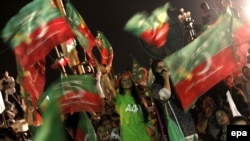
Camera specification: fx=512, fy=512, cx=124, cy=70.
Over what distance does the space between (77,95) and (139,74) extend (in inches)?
33.2

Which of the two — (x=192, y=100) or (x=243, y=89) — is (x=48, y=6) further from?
(x=243, y=89)

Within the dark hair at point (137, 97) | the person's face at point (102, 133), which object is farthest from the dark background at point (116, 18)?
the person's face at point (102, 133)

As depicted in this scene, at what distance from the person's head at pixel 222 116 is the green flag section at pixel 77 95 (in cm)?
117

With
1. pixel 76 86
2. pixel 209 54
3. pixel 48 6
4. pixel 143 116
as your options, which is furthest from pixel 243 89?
pixel 48 6

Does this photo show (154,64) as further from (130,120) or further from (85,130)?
(85,130)

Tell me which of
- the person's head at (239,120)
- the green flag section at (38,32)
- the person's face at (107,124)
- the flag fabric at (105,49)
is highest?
the green flag section at (38,32)

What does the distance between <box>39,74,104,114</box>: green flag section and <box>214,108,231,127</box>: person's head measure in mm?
1167

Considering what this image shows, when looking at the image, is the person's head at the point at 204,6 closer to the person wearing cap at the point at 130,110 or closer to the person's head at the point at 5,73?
the person wearing cap at the point at 130,110

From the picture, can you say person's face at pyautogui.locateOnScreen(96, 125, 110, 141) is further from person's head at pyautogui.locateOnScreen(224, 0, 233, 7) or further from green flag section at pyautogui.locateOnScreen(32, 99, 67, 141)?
green flag section at pyautogui.locateOnScreen(32, 99, 67, 141)

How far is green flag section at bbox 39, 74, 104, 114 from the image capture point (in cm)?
503

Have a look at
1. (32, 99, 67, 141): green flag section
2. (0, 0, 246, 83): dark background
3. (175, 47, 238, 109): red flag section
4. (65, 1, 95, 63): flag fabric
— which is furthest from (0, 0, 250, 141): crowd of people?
(32, 99, 67, 141): green flag section

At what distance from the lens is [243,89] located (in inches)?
201

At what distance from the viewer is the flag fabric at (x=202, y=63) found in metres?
4.52

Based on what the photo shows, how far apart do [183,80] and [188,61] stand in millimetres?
180
